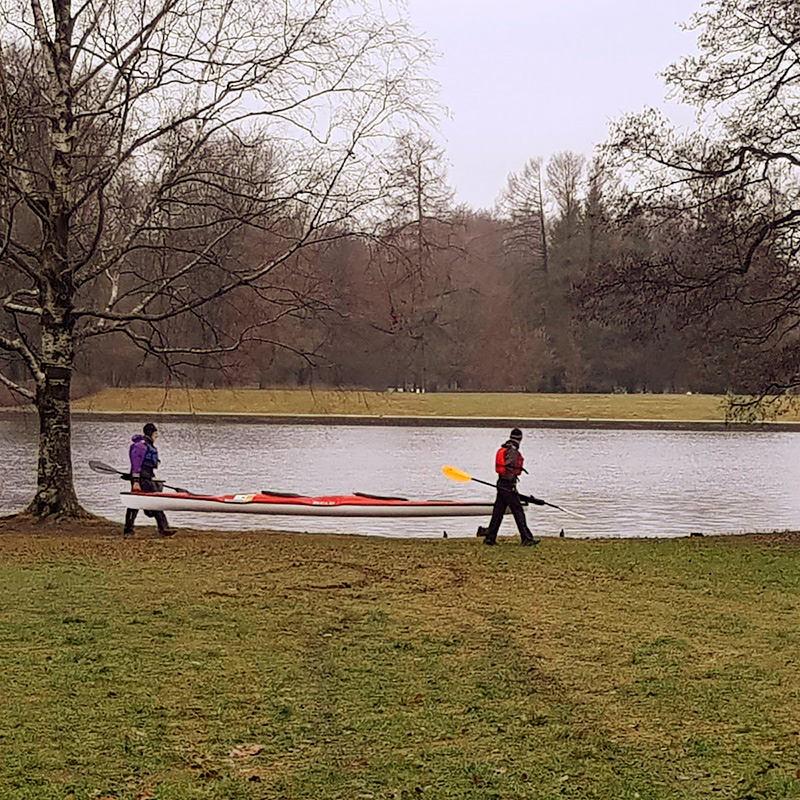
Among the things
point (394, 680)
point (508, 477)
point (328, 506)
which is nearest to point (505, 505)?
point (508, 477)

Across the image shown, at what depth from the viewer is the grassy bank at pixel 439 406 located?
151 ft

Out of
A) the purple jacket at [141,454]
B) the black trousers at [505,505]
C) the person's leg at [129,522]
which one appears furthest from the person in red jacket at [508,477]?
the person's leg at [129,522]

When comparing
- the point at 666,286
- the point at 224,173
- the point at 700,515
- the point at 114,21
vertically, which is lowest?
the point at 700,515

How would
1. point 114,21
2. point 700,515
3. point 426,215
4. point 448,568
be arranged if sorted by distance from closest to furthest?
point 448,568, point 114,21, point 426,215, point 700,515

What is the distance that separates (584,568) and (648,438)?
30.5m

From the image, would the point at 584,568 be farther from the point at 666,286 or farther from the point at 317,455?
the point at 317,455

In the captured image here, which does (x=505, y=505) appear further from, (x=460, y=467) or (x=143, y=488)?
(x=460, y=467)

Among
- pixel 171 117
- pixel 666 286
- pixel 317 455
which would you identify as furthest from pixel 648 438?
pixel 171 117

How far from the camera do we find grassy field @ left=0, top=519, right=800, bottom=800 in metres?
5.36

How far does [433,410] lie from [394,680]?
43.6 m

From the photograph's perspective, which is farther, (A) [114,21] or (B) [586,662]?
(A) [114,21]

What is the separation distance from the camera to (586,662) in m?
7.63

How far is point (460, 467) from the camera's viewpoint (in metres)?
28.7

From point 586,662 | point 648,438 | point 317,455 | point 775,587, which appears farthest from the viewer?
point 648,438
